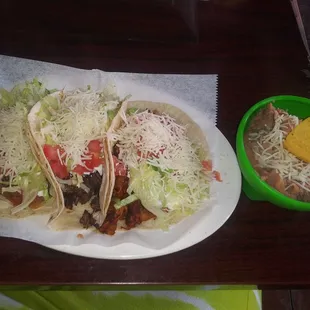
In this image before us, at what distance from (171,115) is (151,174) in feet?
0.72

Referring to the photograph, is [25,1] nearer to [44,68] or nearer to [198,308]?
[44,68]

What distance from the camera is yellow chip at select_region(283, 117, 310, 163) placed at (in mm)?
1238

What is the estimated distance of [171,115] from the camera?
134 cm

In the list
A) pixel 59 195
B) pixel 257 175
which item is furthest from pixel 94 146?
pixel 257 175

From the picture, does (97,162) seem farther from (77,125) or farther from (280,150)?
(280,150)

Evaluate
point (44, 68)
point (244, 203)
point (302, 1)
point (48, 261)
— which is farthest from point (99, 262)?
point (302, 1)

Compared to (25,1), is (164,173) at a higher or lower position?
lower

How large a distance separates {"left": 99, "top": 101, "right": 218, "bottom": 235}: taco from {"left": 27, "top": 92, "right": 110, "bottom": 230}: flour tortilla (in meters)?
0.02

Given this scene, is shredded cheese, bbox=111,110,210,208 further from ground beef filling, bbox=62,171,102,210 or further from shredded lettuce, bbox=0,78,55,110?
shredded lettuce, bbox=0,78,55,110

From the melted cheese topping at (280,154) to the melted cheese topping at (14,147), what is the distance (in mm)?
592

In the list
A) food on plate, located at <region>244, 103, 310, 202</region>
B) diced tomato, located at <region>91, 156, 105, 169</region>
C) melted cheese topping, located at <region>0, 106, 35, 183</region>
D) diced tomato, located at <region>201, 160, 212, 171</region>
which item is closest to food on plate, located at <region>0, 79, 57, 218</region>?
melted cheese topping, located at <region>0, 106, 35, 183</region>

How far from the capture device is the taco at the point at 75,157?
1.16 meters

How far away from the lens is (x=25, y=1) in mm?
1656

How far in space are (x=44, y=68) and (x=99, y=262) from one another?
2.00ft
